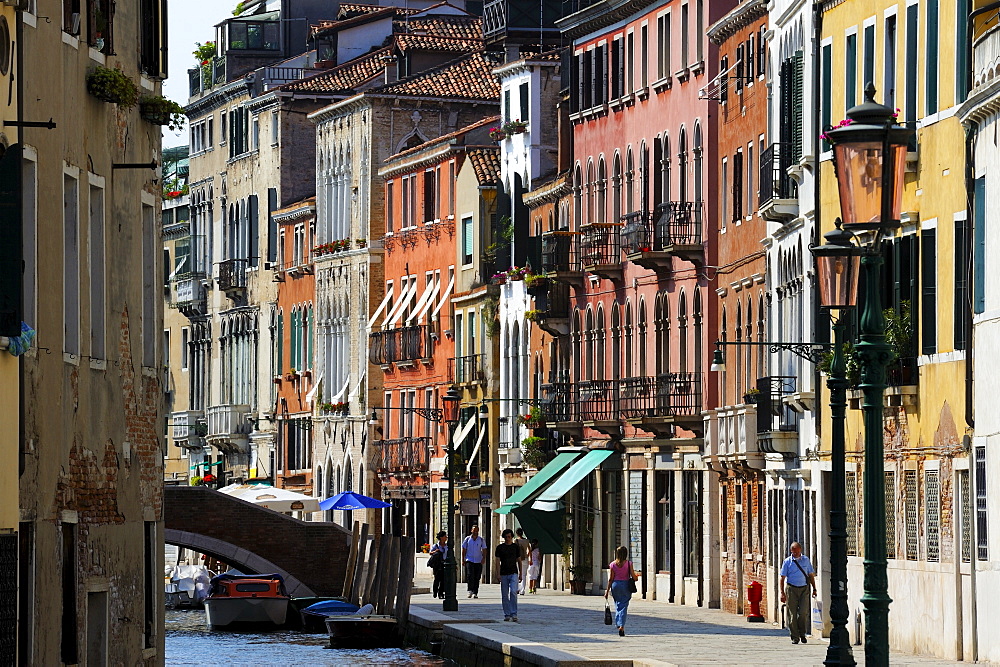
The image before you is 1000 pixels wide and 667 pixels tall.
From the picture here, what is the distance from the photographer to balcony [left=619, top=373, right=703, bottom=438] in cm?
4962

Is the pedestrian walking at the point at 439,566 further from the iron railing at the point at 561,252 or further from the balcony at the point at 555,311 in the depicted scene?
the iron railing at the point at 561,252

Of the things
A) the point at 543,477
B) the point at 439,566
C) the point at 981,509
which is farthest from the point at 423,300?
the point at 981,509

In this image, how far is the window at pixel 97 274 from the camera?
2483 cm

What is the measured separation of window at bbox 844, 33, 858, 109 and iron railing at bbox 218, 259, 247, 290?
57.1 m

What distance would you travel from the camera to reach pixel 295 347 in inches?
3420

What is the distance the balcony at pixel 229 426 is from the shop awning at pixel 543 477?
32.8 m

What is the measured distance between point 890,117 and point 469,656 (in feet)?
75.1

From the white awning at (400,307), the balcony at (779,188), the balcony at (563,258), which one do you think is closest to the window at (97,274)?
the balcony at (779,188)

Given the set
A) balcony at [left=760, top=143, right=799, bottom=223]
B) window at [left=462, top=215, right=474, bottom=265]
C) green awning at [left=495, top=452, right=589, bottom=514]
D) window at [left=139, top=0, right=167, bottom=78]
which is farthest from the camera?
window at [left=462, top=215, right=474, bottom=265]

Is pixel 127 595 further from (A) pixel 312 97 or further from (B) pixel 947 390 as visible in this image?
(A) pixel 312 97

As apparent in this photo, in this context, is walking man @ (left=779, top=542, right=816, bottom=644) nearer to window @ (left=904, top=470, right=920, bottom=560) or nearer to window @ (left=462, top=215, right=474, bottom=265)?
window @ (left=904, top=470, right=920, bottom=560)

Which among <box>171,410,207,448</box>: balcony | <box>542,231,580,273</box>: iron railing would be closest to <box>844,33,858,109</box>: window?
<box>542,231,580,273</box>: iron railing

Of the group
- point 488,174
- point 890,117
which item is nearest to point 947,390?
point 890,117

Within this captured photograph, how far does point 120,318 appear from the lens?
84.9ft
